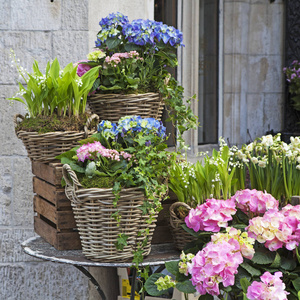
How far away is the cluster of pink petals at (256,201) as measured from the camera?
2059 millimetres

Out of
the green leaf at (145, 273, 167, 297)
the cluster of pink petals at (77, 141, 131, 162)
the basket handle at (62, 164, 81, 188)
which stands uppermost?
the cluster of pink petals at (77, 141, 131, 162)

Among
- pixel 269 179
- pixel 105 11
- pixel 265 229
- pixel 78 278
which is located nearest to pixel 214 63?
pixel 105 11

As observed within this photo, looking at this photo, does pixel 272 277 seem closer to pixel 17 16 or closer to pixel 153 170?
pixel 153 170

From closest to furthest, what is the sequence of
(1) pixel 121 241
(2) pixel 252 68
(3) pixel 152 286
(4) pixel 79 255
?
1. (3) pixel 152 286
2. (1) pixel 121 241
3. (4) pixel 79 255
4. (2) pixel 252 68

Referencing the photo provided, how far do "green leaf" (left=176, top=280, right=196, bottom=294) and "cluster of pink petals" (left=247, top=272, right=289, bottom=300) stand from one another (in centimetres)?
21

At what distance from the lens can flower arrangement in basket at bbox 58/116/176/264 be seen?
2059 millimetres

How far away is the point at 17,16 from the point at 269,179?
1.72m

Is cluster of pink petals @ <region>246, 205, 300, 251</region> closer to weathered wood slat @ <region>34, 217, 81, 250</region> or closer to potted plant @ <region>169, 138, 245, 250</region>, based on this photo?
potted plant @ <region>169, 138, 245, 250</region>

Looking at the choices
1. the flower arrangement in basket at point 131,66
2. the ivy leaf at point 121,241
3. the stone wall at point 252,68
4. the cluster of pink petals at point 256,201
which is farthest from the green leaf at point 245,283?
the stone wall at point 252,68

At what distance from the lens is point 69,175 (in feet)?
6.98

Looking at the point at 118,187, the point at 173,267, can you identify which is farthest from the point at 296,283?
the point at 118,187

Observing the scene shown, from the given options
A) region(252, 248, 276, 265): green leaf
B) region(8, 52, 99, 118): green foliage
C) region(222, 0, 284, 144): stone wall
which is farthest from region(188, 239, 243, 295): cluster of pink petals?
region(222, 0, 284, 144): stone wall

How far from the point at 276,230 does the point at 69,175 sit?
0.80 meters

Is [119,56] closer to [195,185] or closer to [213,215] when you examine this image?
[195,185]
